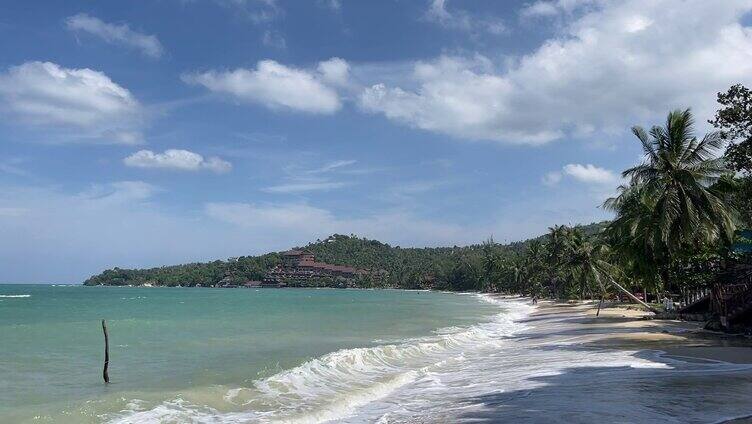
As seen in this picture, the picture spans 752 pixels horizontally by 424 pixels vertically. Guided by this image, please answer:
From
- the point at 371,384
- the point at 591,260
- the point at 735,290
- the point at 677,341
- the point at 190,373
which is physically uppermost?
the point at 591,260

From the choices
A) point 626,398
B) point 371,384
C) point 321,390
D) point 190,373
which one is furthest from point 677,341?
point 190,373

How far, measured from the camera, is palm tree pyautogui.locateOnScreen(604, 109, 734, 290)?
24391 millimetres

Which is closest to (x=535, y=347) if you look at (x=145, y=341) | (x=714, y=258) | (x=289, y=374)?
(x=289, y=374)

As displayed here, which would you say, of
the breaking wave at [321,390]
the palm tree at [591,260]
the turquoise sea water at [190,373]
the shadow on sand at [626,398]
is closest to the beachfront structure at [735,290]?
the shadow on sand at [626,398]

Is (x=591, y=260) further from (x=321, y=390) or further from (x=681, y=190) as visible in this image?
(x=321, y=390)

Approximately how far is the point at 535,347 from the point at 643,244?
1376cm

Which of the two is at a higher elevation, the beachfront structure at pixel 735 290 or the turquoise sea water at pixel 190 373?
the beachfront structure at pixel 735 290

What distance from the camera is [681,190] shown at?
25.1 metres

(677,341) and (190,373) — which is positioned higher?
(677,341)

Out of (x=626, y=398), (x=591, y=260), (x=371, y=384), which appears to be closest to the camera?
(x=626, y=398)

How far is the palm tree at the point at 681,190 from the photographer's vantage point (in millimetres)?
24391

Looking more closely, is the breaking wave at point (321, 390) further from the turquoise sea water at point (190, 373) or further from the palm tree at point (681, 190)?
the palm tree at point (681, 190)

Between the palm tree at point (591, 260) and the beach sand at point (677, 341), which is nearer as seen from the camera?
the beach sand at point (677, 341)

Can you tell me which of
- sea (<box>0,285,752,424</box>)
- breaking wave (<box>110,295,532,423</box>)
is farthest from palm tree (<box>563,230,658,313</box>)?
breaking wave (<box>110,295,532,423</box>)
